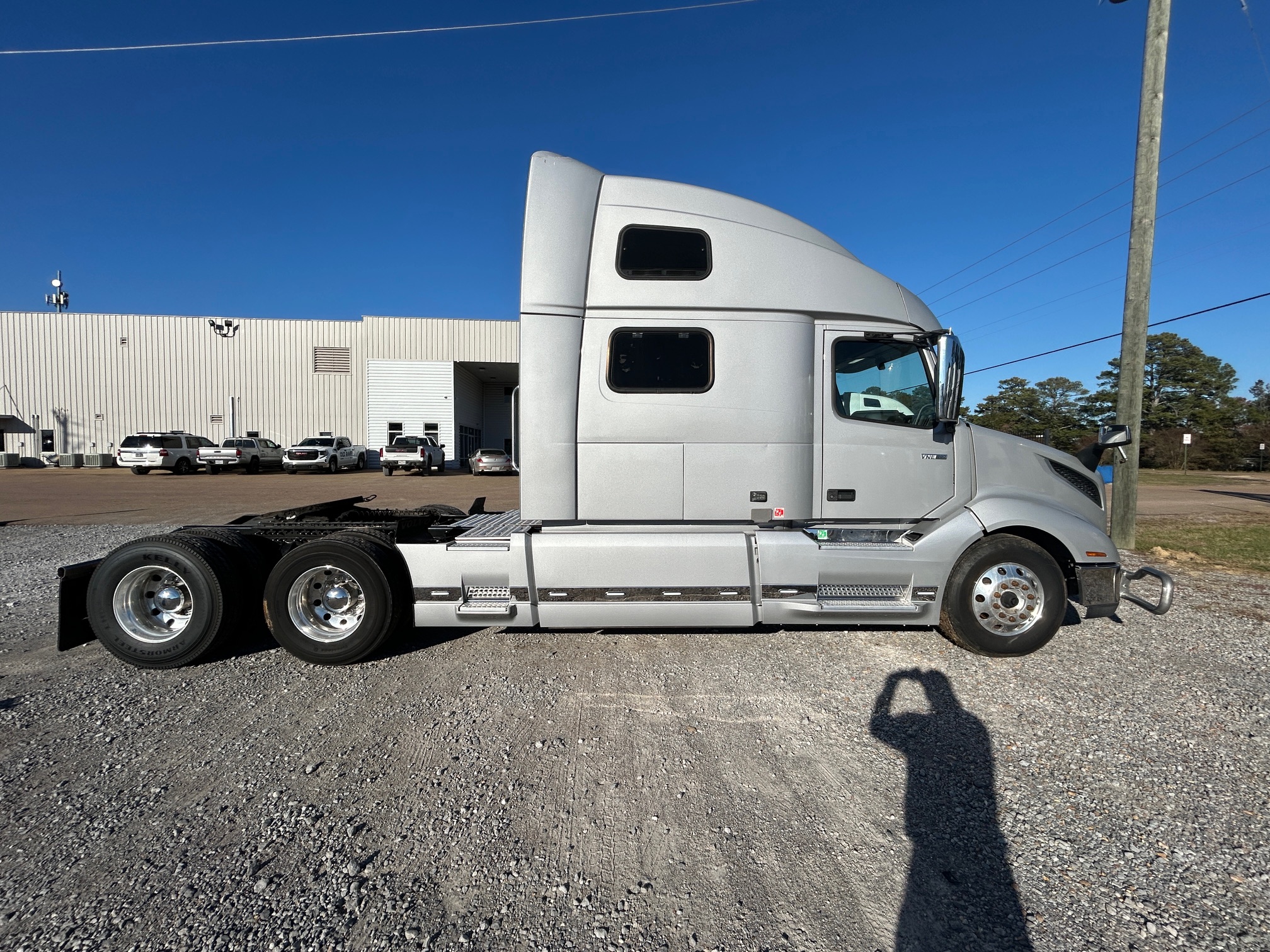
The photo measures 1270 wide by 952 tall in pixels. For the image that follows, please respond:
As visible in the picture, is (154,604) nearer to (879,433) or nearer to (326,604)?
(326,604)

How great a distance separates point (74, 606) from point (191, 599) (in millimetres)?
823

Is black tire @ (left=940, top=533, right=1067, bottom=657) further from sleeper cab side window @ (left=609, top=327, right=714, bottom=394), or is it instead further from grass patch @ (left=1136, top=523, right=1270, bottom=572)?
grass patch @ (left=1136, top=523, right=1270, bottom=572)

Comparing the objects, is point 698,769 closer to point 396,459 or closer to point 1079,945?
point 1079,945

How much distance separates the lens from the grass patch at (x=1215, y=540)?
744 centimetres

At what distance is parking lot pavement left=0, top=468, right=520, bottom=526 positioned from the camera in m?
11.2

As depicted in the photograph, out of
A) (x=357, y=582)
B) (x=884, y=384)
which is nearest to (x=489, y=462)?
(x=357, y=582)

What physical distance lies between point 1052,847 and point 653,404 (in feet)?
10.1

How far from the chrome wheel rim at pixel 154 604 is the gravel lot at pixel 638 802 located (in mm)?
317

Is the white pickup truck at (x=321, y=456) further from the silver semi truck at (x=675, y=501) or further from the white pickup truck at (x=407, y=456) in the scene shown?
the silver semi truck at (x=675, y=501)

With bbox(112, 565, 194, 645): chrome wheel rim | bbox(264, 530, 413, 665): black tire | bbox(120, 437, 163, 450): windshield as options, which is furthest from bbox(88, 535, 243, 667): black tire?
bbox(120, 437, 163, 450): windshield

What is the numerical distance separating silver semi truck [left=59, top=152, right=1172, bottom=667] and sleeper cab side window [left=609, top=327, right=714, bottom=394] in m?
0.01

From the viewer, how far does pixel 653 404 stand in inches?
151

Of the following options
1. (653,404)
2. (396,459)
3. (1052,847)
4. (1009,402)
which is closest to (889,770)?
(1052,847)

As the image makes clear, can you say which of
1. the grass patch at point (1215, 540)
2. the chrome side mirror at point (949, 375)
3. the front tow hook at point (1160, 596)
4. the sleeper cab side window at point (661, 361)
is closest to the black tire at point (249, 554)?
the sleeper cab side window at point (661, 361)
